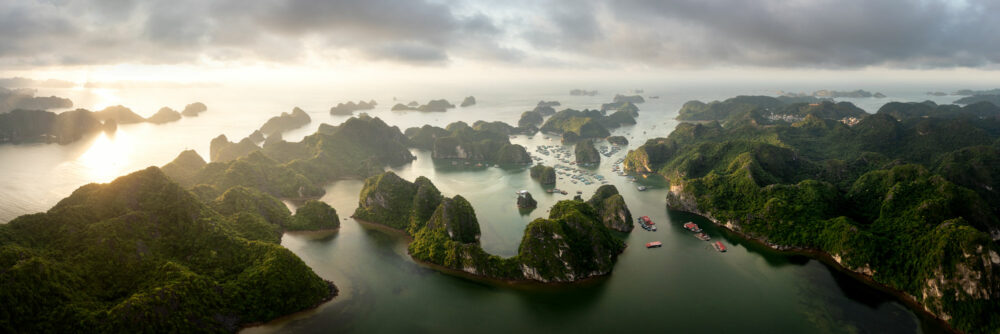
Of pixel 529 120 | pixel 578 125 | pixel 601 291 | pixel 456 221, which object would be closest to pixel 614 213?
pixel 601 291

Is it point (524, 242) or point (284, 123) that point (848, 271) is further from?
point (284, 123)

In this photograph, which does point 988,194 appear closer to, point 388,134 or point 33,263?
point 33,263

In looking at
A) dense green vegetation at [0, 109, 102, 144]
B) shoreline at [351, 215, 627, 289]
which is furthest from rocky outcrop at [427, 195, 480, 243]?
dense green vegetation at [0, 109, 102, 144]

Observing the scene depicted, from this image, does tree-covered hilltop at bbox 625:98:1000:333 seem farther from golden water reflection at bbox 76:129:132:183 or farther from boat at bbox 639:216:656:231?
golden water reflection at bbox 76:129:132:183

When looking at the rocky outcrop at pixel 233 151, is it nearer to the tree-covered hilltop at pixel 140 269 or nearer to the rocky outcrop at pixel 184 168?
the rocky outcrop at pixel 184 168

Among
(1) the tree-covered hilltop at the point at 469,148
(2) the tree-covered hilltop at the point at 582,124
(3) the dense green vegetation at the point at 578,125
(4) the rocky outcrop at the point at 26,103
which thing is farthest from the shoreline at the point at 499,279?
(4) the rocky outcrop at the point at 26,103

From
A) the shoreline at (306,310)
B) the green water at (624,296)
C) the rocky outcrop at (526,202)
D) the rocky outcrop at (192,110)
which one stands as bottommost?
the green water at (624,296)
